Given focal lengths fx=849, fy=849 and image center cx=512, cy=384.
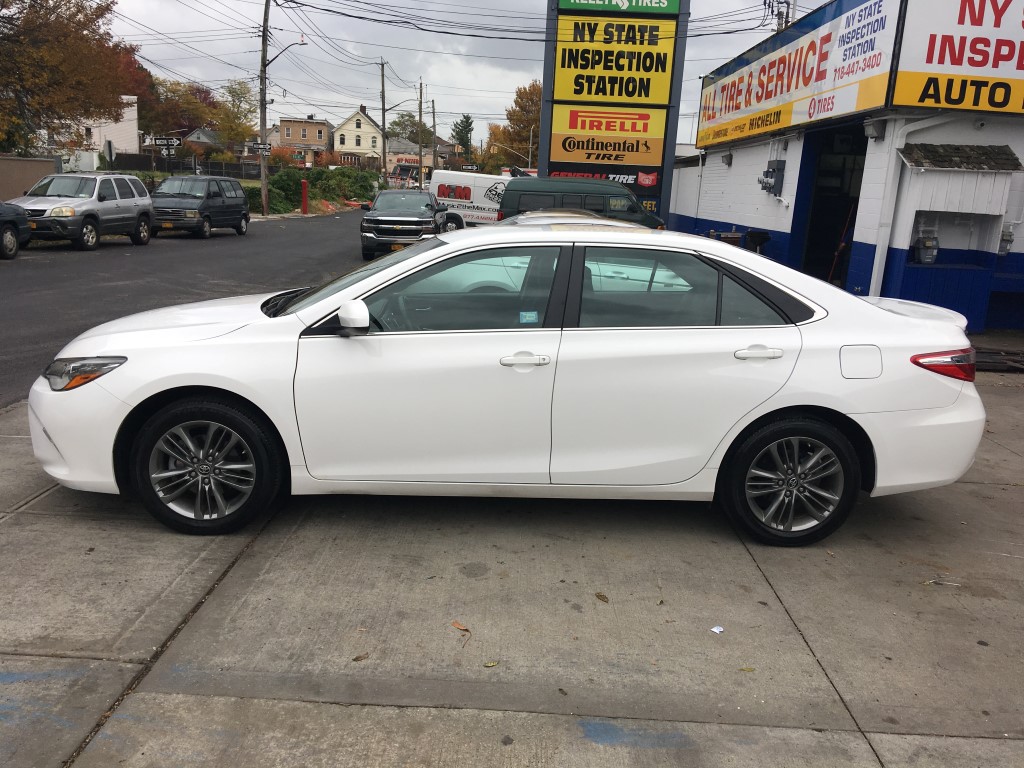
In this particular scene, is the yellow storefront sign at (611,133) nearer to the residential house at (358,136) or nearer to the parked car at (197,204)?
the parked car at (197,204)

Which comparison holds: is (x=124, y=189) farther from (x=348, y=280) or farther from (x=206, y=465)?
(x=206, y=465)

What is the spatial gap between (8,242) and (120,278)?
3.27 metres

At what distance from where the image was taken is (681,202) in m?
22.8

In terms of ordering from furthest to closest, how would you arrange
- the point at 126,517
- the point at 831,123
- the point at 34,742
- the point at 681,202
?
the point at 681,202, the point at 831,123, the point at 126,517, the point at 34,742

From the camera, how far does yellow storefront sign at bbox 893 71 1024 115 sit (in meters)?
10.0

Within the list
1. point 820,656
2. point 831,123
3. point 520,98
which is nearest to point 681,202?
point 831,123

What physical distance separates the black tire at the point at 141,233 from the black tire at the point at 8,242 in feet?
14.8

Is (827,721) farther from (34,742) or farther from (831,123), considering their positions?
(831,123)

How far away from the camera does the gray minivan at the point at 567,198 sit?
12977mm

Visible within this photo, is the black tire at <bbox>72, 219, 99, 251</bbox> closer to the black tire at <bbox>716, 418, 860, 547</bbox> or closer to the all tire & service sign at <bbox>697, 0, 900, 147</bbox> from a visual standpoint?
the all tire & service sign at <bbox>697, 0, 900, 147</bbox>

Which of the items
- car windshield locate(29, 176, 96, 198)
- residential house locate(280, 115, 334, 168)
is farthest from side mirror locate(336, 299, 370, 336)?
residential house locate(280, 115, 334, 168)

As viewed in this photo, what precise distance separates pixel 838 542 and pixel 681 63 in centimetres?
1468

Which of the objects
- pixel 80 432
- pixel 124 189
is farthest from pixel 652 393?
pixel 124 189

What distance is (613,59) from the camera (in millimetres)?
17344
